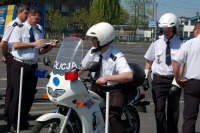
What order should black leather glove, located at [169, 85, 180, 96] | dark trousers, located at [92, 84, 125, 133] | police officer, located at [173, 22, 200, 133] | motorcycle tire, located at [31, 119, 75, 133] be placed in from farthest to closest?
black leather glove, located at [169, 85, 180, 96] → police officer, located at [173, 22, 200, 133] → dark trousers, located at [92, 84, 125, 133] → motorcycle tire, located at [31, 119, 75, 133]

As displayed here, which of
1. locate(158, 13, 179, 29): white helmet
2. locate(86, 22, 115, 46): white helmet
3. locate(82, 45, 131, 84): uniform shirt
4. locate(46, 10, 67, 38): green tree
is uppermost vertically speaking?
locate(158, 13, 179, 29): white helmet

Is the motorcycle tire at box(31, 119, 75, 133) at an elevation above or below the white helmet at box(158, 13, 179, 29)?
below

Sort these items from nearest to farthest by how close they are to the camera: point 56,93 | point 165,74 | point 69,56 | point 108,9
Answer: point 56,93, point 69,56, point 165,74, point 108,9

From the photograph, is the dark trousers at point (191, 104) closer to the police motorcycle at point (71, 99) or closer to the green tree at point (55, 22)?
the police motorcycle at point (71, 99)

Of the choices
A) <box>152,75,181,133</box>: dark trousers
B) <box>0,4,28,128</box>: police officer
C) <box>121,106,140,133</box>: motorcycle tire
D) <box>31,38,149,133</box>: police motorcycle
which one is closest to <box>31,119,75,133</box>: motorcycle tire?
<box>31,38,149,133</box>: police motorcycle

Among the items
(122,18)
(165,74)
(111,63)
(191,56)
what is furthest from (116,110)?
(122,18)

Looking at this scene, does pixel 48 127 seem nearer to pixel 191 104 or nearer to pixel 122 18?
pixel 191 104

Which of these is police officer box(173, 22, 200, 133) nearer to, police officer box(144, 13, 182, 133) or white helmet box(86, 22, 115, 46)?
police officer box(144, 13, 182, 133)

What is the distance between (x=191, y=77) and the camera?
18.4ft

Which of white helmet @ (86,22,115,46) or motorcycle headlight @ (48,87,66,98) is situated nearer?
motorcycle headlight @ (48,87,66,98)

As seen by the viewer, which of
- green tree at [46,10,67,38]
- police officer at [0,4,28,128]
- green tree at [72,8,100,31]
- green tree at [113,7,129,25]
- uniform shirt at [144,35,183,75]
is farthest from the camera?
green tree at [113,7,129,25]

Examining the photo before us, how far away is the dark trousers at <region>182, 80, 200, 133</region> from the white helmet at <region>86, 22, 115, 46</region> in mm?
1218

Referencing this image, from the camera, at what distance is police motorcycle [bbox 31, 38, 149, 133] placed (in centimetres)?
495

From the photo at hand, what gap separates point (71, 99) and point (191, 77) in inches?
64.5
